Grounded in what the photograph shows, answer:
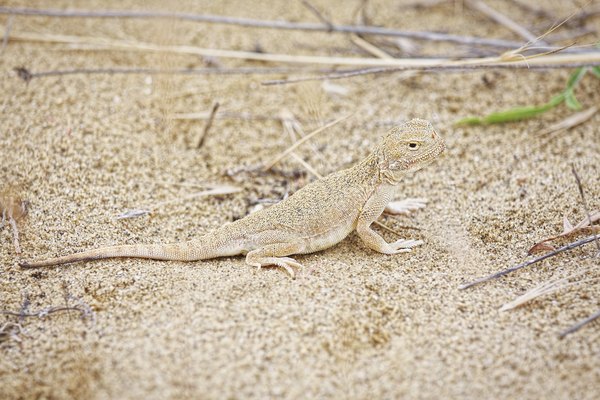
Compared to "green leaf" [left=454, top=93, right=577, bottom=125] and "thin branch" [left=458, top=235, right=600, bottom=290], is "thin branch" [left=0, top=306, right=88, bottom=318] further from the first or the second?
"green leaf" [left=454, top=93, right=577, bottom=125]

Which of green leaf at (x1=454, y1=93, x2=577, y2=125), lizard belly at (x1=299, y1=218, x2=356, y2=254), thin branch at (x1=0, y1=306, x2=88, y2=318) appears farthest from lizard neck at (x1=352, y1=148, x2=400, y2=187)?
thin branch at (x1=0, y1=306, x2=88, y2=318)

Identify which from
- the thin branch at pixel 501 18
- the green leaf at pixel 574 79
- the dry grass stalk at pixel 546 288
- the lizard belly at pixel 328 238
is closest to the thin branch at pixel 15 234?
the lizard belly at pixel 328 238

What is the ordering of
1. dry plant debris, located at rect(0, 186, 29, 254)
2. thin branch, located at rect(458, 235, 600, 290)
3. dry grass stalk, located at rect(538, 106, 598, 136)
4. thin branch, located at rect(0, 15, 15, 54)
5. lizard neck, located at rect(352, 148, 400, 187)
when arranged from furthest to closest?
thin branch, located at rect(0, 15, 15, 54), dry grass stalk, located at rect(538, 106, 598, 136), lizard neck, located at rect(352, 148, 400, 187), dry plant debris, located at rect(0, 186, 29, 254), thin branch, located at rect(458, 235, 600, 290)

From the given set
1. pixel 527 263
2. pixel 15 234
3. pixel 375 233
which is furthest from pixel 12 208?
pixel 527 263

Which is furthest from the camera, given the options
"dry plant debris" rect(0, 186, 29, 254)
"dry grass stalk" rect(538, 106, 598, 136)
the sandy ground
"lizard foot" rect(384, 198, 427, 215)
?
"dry grass stalk" rect(538, 106, 598, 136)

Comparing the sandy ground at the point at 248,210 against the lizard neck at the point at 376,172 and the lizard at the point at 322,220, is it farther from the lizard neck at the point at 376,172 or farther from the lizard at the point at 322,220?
the lizard neck at the point at 376,172

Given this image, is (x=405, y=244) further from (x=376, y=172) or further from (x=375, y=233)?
(x=376, y=172)
